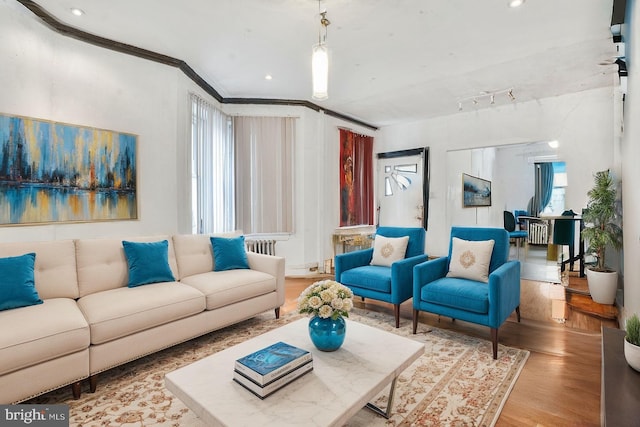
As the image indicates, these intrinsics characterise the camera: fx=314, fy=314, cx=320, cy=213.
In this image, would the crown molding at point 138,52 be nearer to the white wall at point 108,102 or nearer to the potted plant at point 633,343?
the white wall at point 108,102

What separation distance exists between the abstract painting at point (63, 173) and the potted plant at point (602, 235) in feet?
17.1

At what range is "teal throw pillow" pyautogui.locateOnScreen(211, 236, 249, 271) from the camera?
10.7 ft

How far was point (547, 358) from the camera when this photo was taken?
243 centimetres

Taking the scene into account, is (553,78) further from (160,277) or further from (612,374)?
(160,277)

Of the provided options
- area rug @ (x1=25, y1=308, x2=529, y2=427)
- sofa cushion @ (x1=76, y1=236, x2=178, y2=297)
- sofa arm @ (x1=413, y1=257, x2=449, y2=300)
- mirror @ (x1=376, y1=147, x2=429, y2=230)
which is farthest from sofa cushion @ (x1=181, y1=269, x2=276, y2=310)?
mirror @ (x1=376, y1=147, x2=429, y2=230)

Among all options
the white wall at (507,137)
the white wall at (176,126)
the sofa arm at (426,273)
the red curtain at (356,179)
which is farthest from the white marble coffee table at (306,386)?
the white wall at (507,137)

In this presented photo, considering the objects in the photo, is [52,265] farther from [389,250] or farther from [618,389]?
[618,389]

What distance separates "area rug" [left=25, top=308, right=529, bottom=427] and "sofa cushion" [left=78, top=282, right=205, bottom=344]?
1.08 ft

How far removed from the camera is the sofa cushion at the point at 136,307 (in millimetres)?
2064

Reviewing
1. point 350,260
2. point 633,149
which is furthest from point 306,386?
point 633,149

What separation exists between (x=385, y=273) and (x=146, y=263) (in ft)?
7.29

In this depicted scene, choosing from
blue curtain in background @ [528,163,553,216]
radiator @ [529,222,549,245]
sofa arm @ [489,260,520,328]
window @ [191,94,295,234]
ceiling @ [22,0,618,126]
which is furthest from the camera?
radiator @ [529,222,549,245]

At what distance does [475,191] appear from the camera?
644 cm

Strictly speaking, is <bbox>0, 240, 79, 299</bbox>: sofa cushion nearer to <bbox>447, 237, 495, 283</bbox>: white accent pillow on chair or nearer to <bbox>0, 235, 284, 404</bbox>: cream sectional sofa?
<bbox>0, 235, 284, 404</bbox>: cream sectional sofa
